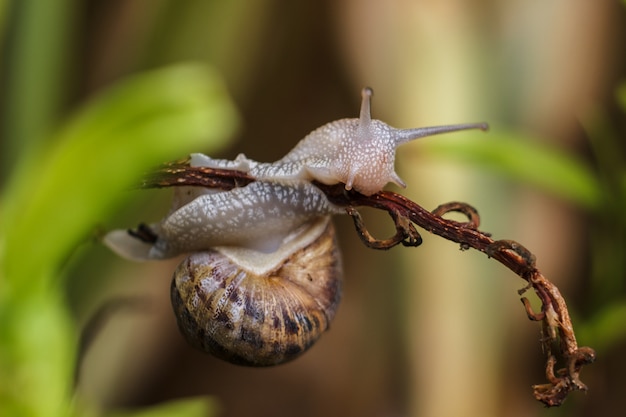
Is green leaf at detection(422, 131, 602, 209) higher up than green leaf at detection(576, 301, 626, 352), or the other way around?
green leaf at detection(422, 131, 602, 209)

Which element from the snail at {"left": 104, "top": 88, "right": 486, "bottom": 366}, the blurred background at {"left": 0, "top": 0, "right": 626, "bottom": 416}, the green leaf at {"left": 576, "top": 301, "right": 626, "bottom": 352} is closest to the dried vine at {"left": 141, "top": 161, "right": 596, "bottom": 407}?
the snail at {"left": 104, "top": 88, "right": 486, "bottom": 366}

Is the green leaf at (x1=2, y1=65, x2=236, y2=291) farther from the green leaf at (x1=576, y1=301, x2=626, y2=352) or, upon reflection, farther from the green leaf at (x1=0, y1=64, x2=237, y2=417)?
the green leaf at (x1=576, y1=301, x2=626, y2=352)

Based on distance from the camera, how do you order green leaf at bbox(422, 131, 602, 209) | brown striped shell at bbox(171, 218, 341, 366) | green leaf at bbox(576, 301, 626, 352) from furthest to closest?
green leaf at bbox(422, 131, 602, 209), green leaf at bbox(576, 301, 626, 352), brown striped shell at bbox(171, 218, 341, 366)

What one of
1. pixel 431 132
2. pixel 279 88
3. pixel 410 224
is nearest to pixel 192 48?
pixel 279 88

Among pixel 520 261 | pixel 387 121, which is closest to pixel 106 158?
pixel 520 261

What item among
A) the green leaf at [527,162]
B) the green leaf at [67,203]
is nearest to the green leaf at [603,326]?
the green leaf at [527,162]

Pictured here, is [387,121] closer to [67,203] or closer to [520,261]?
[67,203]

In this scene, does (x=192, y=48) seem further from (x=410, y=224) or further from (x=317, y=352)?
(x=410, y=224)
